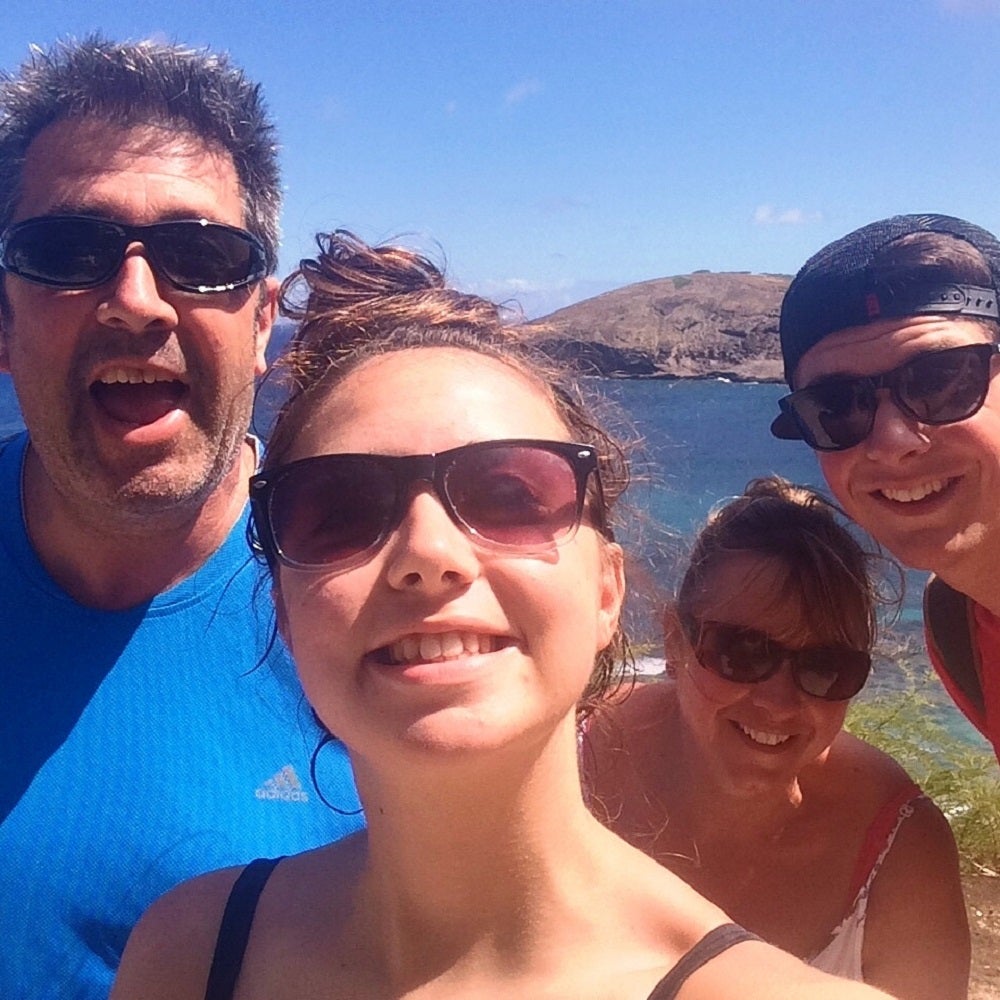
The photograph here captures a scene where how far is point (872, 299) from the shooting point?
8.91 ft

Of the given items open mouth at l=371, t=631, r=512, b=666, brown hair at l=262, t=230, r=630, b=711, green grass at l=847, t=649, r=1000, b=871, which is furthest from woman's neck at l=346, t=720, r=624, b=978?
green grass at l=847, t=649, r=1000, b=871

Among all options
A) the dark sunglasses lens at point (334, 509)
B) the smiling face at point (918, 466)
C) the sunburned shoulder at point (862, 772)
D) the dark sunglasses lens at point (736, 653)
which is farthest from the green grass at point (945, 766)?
the dark sunglasses lens at point (334, 509)

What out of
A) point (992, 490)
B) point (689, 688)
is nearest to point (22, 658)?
point (689, 688)

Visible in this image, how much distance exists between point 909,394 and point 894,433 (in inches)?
4.6

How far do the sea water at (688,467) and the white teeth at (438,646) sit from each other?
85 centimetres

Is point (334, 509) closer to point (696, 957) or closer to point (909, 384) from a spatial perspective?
point (696, 957)

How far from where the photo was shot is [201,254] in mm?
2668

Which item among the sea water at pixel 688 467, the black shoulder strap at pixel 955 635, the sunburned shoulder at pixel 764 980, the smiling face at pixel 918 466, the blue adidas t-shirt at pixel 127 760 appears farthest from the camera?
the black shoulder strap at pixel 955 635

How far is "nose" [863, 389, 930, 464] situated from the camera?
2762mm

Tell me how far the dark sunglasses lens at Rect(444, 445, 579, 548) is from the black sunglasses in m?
1.31

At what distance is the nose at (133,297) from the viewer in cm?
255

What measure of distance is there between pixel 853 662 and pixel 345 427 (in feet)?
6.04

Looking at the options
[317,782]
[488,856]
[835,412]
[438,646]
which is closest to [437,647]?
[438,646]

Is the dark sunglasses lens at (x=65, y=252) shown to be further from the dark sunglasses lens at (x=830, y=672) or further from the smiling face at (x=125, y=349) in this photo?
the dark sunglasses lens at (x=830, y=672)
